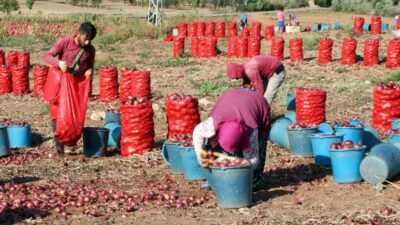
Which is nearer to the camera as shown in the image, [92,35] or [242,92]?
[242,92]

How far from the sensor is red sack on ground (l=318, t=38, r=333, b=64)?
2286 centimetres

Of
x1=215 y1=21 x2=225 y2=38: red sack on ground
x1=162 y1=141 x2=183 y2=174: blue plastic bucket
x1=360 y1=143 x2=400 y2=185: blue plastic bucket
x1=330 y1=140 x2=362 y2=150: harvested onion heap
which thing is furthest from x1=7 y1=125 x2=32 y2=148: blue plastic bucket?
x1=215 y1=21 x2=225 y2=38: red sack on ground

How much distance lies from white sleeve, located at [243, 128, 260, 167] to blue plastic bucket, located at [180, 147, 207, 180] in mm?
1293

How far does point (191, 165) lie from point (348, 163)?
6.13ft

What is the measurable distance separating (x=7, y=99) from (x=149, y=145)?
8.23 metres

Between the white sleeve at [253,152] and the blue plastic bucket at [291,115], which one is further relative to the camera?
the blue plastic bucket at [291,115]

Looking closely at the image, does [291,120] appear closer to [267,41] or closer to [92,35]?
[92,35]

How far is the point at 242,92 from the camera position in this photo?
25.0 ft

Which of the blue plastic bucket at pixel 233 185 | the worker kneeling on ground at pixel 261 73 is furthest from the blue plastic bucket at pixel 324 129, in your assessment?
the blue plastic bucket at pixel 233 185

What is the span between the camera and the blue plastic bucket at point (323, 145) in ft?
30.9

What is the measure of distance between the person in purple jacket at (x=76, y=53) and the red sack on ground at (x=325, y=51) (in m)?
13.4

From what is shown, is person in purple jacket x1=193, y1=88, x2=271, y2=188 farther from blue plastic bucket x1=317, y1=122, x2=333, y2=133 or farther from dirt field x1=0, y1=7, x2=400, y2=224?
blue plastic bucket x1=317, y1=122, x2=333, y2=133

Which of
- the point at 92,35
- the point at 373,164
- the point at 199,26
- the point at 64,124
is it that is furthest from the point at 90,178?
the point at 199,26

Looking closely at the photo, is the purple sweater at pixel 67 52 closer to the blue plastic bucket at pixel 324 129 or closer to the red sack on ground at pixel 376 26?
the blue plastic bucket at pixel 324 129
